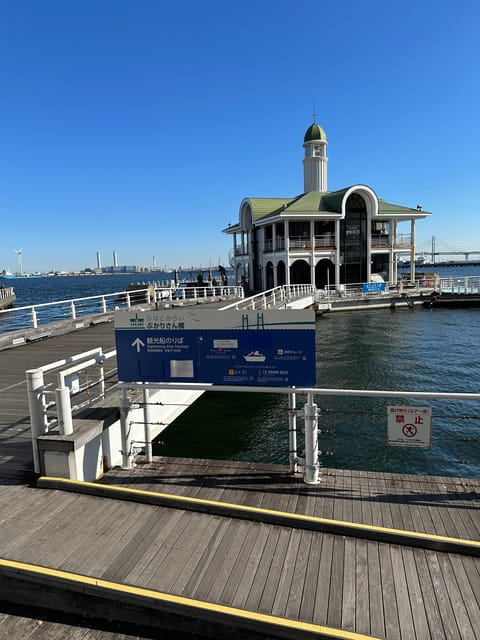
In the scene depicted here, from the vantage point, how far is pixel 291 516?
437 centimetres

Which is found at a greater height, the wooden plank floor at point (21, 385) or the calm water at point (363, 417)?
the wooden plank floor at point (21, 385)

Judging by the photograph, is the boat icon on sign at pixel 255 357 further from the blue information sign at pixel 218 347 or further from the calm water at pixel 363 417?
the calm water at pixel 363 417

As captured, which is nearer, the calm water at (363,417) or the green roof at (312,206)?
the calm water at (363,417)

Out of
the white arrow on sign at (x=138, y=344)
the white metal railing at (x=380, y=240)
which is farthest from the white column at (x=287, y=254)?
the white arrow on sign at (x=138, y=344)

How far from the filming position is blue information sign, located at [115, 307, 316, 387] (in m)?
5.19

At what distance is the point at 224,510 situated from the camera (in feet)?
15.0

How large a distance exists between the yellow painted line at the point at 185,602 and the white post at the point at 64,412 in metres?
1.61

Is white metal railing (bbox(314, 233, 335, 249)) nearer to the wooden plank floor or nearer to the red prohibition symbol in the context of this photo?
the wooden plank floor

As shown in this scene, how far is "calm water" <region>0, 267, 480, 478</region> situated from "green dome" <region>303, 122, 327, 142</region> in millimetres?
34842

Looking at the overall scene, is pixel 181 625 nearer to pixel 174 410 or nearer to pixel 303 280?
pixel 174 410

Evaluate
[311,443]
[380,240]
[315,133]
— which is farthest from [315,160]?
[311,443]

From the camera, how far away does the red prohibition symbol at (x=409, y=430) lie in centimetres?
496

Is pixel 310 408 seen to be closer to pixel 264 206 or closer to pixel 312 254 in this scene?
pixel 312 254

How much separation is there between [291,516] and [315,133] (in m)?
52.2
